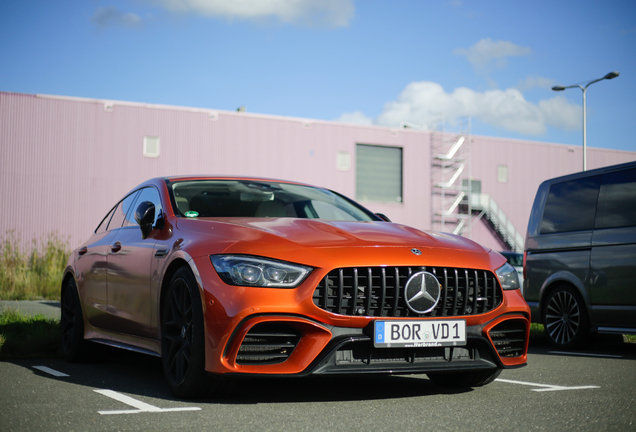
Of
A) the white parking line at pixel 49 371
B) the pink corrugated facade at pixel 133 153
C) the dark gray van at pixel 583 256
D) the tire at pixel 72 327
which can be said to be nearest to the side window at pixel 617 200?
the dark gray van at pixel 583 256

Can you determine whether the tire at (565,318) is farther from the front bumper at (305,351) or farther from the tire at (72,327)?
the tire at (72,327)

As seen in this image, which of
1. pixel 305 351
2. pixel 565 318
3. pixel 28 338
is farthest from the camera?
pixel 565 318

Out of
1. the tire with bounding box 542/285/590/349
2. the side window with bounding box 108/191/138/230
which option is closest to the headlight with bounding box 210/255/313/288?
the side window with bounding box 108/191/138/230

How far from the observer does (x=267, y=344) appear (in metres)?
3.82

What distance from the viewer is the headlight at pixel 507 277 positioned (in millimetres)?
4434

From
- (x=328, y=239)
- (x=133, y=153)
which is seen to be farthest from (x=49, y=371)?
(x=133, y=153)

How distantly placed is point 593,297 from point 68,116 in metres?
27.0

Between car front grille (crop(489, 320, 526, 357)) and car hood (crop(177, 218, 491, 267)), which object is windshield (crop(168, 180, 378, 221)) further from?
car front grille (crop(489, 320, 526, 357))

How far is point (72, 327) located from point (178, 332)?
2470mm

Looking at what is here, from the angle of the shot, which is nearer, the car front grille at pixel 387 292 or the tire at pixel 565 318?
the car front grille at pixel 387 292

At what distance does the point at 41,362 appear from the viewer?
6184mm

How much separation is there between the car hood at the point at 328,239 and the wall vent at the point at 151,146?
27.9 meters

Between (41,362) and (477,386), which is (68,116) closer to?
(41,362)

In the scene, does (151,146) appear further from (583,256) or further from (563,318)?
(583,256)
